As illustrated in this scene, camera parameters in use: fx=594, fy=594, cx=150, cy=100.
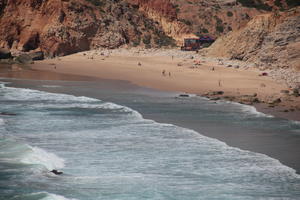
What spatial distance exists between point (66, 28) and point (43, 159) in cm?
3793

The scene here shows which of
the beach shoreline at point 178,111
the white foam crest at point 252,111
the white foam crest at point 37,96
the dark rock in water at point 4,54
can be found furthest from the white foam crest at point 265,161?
the dark rock in water at point 4,54

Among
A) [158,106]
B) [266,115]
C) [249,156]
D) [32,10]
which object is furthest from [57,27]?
[249,156]

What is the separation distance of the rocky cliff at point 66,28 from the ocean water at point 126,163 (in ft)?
102

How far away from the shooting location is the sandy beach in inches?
960

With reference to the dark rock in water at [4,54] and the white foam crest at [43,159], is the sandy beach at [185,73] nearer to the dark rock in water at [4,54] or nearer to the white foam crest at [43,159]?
the dark rock in water at [4,54]

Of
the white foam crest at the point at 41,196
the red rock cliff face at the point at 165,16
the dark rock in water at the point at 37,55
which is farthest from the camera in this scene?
the red rock cliff face at the point at 165,16

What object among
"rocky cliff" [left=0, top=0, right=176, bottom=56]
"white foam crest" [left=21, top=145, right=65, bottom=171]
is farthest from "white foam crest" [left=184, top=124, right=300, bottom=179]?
"rocky cliff" [left=0, top=0, right=176, bottom=56]

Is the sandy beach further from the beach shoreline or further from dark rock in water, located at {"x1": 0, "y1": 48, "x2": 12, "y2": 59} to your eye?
dark rock in water, located at {"x1": 0, "y1": 48, "x2": 12, "y2": 59}

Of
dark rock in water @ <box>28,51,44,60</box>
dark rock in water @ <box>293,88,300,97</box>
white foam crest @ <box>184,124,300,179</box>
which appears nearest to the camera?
white foam crest @ <box>184,124,300,179</box>

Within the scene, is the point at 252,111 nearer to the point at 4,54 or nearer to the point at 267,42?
the point at 267,42

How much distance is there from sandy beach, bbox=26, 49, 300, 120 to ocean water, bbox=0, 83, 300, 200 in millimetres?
4488

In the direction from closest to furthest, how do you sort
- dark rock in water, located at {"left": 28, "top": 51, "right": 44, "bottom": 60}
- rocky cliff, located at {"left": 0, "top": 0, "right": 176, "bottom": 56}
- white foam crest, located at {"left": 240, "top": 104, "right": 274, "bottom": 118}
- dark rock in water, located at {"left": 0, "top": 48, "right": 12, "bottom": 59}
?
white foam crest, located at {"left": 240, "top": 104, "right": 274, "bottom": 118} → dark rock in water, located at {"left": 0, "top": 48, "right": 12, "bottom": 59} → dark rock in water, located at {"left": 28, "top": 51, "right": 44, "bottom": 60} → rocky cliff, located at {"left": 0, "top": 0, "right": 176, "bottom": 56}

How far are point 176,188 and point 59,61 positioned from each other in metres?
36.8

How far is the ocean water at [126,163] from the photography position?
446 inches
